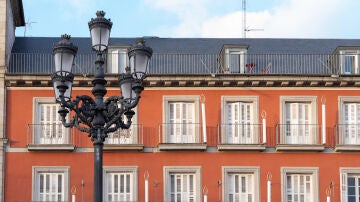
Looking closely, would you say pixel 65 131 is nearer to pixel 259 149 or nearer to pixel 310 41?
pixel 259 149

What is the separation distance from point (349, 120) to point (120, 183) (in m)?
9.60

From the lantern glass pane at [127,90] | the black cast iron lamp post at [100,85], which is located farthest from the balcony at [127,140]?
the lantern glass pane at [127,90]

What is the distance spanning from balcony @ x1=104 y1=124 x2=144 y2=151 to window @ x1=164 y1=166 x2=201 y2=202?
1.50 metres

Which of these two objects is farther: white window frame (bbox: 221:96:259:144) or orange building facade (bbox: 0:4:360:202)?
white window frame (bbox: 221:96:259:144)

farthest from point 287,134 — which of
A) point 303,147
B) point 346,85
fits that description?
point 346,85

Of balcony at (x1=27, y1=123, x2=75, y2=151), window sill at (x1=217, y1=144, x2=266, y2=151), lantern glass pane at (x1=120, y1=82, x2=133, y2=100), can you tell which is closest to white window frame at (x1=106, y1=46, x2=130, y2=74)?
balcony at (x1=27, y1=123, x2=75, y2=151)

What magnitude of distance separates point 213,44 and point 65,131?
875 cm

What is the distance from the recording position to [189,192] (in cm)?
3641

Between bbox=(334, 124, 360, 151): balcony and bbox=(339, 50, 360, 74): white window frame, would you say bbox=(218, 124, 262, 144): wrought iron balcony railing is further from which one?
bbox=(339, 50, 360, 74): white window frame

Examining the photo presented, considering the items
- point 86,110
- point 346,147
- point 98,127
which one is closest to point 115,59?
point 346,147

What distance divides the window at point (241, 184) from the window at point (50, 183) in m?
6.32

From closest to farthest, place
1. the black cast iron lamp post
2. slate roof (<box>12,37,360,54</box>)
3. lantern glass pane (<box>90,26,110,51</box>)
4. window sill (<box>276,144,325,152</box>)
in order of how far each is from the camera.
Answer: the black cast iron lamp post
lantern glass pane (<box>90,26,110,51</box>)
window sill (<box>276,144,325,152</box>)
slate roof (<box>12,37,360,54</box>)

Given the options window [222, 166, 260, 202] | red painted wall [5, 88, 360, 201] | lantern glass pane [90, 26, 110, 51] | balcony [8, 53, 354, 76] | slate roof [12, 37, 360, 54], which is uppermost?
slate roof [12, 37, 360, 54]

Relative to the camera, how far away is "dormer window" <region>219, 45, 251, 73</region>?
3788cm
